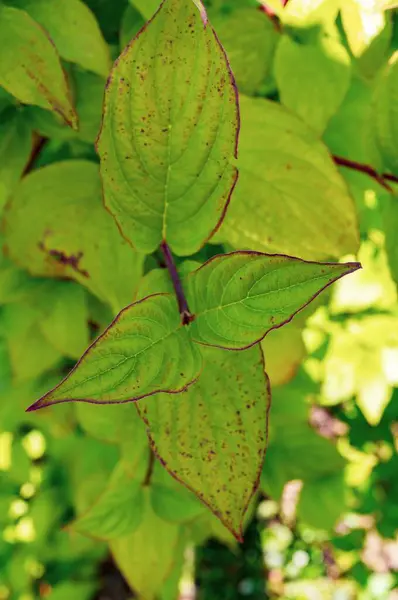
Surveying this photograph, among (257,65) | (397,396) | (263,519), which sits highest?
(257,65)

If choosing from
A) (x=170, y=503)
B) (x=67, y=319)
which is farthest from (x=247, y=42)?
(x=170, y=503)

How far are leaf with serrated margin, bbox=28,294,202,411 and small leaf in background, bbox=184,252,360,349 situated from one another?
0.05ft

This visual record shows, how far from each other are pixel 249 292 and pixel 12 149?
278 mm

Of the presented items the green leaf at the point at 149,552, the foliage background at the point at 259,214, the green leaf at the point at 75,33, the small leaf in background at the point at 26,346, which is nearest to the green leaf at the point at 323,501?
the foliage background at the point at 259,214

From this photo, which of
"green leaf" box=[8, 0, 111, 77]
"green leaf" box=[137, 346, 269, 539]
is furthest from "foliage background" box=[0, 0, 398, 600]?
"green leaf" box=[137, 346, 269, 539]

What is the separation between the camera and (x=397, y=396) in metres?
1.27

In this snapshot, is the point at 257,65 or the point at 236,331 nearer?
the point at 236,331

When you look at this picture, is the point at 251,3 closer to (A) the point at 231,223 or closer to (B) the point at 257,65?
(B) the point at 257,65

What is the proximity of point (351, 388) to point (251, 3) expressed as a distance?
1.95 feet

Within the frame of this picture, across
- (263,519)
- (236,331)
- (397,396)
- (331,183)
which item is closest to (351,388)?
(397,396)

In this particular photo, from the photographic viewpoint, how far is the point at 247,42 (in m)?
0.47

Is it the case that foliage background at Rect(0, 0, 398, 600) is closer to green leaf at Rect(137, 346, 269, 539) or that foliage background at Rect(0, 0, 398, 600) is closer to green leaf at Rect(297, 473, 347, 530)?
green leaf at Rect(297, 473, 347, 530)

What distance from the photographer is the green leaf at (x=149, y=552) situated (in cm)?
61

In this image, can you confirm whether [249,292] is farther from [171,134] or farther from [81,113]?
[81,113]
